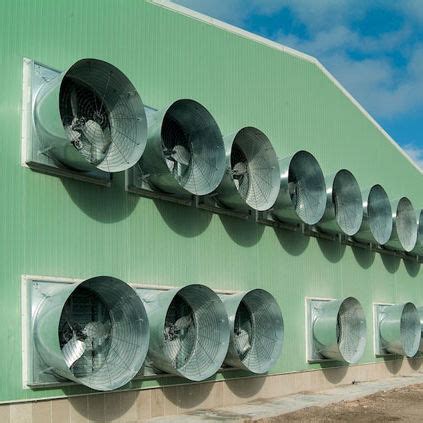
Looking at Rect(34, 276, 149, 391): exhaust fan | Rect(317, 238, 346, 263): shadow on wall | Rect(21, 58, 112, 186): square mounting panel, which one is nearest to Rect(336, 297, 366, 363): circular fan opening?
Rect(317, 238, 346, 263): shadow on wall

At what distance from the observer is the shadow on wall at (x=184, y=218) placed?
13750 mm

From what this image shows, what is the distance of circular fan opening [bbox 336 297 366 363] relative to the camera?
61.9 ft

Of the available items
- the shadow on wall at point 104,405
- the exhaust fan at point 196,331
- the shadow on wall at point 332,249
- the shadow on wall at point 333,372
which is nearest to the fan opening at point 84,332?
the shadow on wall at point 104,405

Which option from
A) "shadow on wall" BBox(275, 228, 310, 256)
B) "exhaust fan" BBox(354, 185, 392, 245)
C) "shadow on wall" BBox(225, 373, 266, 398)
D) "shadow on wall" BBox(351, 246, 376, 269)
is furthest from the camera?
"shadow on wall" BBox(351, 246, 376, 269)

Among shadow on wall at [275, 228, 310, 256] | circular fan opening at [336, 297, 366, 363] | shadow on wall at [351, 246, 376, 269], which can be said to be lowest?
circular fan opening at [336, 297, 366, 363]

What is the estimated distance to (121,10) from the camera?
1330 cm

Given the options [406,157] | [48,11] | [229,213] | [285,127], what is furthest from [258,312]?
[406,157]

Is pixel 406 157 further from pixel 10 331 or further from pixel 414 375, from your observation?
pixel 10 331

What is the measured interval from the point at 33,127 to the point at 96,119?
56.2 inches

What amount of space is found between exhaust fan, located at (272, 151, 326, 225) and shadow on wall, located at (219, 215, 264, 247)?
89 centimetres

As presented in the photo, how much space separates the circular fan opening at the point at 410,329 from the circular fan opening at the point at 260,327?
7.02 m

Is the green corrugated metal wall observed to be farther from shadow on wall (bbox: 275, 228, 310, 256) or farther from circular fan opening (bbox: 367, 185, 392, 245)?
circular fan opening (bbox: 367, 185, 392, 245)

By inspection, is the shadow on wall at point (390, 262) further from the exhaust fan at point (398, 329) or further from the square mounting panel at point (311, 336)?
the square mounting panel at point (311, 336)

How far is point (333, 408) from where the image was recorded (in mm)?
14375
